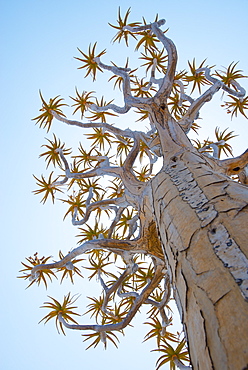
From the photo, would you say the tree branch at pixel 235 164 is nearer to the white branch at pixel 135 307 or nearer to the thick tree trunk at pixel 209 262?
the white branch at pixel 135 307

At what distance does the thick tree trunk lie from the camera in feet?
3.12

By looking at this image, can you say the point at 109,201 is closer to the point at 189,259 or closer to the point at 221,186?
the point at 221,186

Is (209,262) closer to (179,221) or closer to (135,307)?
(179,221)

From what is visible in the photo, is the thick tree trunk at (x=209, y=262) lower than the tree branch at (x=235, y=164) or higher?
lower

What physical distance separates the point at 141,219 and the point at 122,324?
43.3 inches

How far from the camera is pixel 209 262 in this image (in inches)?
48.8

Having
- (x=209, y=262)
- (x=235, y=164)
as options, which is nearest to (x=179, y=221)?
(x=209, y=262)

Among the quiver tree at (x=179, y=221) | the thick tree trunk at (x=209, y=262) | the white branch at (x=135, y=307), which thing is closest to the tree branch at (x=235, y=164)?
the quiver tree at (x=179, y=221)

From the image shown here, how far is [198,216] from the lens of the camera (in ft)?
5.08

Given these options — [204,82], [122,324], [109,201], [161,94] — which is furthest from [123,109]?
[122,324]

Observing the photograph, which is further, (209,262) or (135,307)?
(135,307)

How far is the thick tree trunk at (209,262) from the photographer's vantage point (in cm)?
95

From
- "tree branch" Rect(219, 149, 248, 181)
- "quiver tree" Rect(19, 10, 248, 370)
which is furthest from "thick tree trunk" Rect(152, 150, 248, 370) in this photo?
"tree branch" Rect(219, 149, 248, 181)

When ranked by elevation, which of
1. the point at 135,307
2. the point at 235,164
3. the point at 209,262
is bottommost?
the point at 209,262
